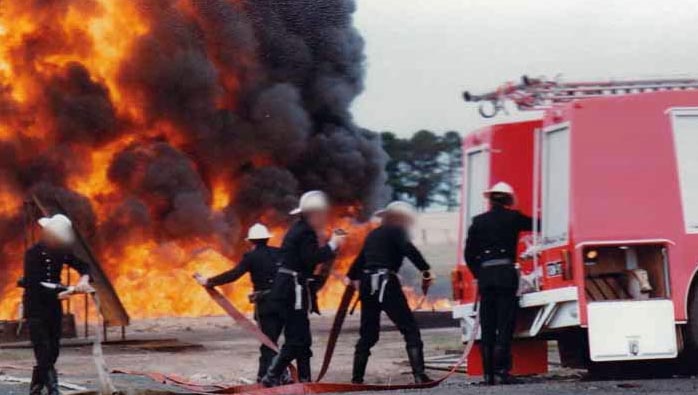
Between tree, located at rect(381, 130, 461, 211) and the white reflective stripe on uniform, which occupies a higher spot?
tree, located at rect(381, 130, 461, 211)

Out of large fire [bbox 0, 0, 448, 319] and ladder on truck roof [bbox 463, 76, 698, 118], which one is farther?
large fire [bbox 0, 0, 448, 319]

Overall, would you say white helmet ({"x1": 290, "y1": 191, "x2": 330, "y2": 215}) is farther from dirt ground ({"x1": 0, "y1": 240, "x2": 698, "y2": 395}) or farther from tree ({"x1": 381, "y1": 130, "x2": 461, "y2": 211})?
tree ({"x1": 381, "y1": 130, "x2": 461, "y2": 211})

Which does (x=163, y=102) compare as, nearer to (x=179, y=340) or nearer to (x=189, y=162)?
(x=189, y=162)

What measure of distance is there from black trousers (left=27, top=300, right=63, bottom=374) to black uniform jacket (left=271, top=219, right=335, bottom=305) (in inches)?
74.8

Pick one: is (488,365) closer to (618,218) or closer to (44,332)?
(618,218)

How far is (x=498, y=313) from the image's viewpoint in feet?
→ 44.5

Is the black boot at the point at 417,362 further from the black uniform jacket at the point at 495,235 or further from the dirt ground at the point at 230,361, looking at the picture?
the black uniform jacket at the point at 495,235

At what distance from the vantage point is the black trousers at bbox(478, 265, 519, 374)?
13.4 meters

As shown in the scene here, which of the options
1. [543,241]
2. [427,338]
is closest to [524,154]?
[543,241]

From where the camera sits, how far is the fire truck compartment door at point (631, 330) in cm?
1292

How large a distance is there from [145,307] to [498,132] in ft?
64.7

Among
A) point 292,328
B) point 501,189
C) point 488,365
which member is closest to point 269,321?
point 292,328

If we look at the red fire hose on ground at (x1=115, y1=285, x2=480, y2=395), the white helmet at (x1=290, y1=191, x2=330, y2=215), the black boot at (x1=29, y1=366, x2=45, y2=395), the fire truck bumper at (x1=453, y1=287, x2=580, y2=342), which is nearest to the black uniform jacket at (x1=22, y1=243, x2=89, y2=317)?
the black boot at (x1=29, y1=366, x2=45, y2=395)

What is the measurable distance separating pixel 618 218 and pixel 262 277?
142 inches
